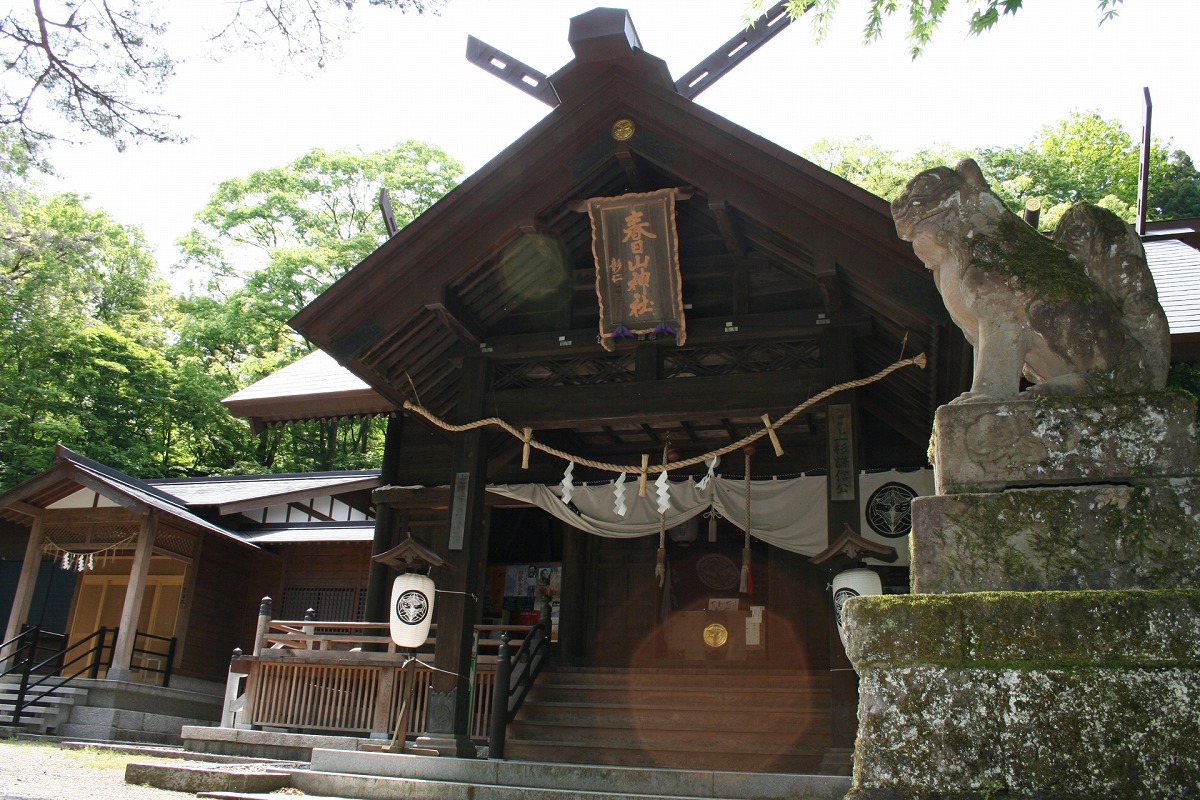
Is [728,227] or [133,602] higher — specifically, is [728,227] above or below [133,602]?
above

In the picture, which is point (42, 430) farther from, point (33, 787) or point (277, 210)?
point (33, 787)

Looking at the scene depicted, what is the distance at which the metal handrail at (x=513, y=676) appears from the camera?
28.0ft

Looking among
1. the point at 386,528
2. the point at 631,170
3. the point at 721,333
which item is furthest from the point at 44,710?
the point at 631,170

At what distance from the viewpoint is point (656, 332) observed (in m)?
9.03

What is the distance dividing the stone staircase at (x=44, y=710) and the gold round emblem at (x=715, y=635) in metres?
9.15

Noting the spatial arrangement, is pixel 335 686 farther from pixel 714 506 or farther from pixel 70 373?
pixel 70 373

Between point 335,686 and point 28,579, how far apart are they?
785 cm

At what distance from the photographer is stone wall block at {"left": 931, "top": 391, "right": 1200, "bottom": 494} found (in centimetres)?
332

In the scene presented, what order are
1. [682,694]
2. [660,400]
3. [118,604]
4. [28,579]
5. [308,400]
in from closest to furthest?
[660,400] < [682,694] < [308,400] < [28,579] < [118,604]

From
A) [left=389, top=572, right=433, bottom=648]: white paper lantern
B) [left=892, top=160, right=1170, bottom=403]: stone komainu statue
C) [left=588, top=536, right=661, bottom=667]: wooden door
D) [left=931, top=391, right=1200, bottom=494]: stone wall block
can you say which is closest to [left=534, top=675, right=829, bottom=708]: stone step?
[left=588, top=536, right=661, bottom=667]: wooden door

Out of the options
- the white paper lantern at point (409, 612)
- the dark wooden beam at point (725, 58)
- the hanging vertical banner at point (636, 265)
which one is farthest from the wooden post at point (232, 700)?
the dark wooden beam at point (725, 58)

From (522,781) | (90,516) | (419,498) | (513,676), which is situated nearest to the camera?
(522,781)

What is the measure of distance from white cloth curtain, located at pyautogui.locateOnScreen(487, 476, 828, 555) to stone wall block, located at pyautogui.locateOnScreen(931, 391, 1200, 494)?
22.5 feet

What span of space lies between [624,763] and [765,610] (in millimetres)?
3670
